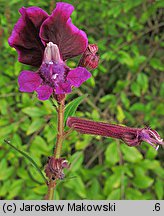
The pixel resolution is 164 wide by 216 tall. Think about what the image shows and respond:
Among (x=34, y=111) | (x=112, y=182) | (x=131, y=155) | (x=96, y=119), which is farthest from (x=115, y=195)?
(x=34, y=111)

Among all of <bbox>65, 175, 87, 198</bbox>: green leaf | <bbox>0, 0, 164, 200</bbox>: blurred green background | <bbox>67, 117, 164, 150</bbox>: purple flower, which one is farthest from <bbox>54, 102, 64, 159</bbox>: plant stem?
<bbox>65, 175, 87, 198</bbox>: green leaf

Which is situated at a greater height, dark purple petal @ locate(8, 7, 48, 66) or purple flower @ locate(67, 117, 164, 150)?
dark purple petal @ locate(8, 7, 48, 66)

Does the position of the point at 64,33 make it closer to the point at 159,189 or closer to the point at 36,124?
the point at 36,124

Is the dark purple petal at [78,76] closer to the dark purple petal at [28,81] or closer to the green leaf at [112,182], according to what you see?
the dark purple petal at [28,81]

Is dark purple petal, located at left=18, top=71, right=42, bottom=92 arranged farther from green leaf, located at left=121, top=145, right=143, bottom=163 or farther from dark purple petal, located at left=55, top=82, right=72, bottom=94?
green leaf, located at left=121, top=145, right=143, bottom=163

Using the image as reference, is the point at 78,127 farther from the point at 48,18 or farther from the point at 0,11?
the point at 0,11

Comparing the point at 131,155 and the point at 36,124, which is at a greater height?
the point at 36,124

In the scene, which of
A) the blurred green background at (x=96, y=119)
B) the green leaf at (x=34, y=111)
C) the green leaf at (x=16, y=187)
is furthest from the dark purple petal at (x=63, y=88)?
the green leaf at (x=16, y=187)
